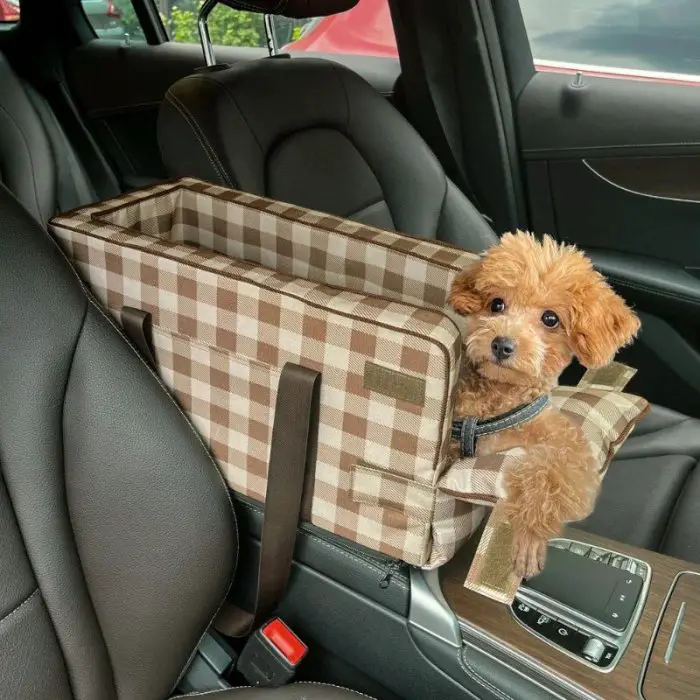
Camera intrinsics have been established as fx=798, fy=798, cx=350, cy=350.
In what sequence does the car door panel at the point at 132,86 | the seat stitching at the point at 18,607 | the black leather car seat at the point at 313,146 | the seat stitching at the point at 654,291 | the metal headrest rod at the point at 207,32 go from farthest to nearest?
1. the car door panel at the point at 132,86
2. the metal headrest rod at the point at 207,32
3. the seat stitching at the point at 654,291
4. the black leather car seat at the point at 313,146
5. the seat stitching at the point at 18,607

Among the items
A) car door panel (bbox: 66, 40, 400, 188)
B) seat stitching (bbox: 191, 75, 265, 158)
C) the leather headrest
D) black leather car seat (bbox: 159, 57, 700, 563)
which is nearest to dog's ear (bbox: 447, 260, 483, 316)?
black leather car seat (bbox: 159, 57, 700, 563)

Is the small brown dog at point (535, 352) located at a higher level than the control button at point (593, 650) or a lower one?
higher

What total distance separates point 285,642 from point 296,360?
387 millimetres

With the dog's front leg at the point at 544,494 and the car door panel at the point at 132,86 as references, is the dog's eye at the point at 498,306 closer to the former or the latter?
the dog's front leg at the point at 544,494

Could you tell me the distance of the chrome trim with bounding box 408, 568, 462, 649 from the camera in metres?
0.94

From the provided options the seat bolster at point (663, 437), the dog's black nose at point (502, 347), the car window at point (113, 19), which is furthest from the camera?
the car window at point (113, 19)

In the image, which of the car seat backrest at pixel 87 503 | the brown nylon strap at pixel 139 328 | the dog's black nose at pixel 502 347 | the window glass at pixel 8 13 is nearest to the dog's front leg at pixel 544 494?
the dog's black nose at pixel 502 347

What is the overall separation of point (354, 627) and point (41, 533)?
0.43 m

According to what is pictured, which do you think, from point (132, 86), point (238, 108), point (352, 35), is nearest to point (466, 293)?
point (238, 108)

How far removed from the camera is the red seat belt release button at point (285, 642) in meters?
1.01

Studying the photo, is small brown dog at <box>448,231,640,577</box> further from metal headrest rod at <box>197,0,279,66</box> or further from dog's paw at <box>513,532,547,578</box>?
metal headrest rod at <box>197,0,279,66</box>

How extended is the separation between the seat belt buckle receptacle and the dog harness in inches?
13.0

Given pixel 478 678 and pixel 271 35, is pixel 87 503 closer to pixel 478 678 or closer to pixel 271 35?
pixel 478 678

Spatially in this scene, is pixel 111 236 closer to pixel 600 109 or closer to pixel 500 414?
pixel 500 414
